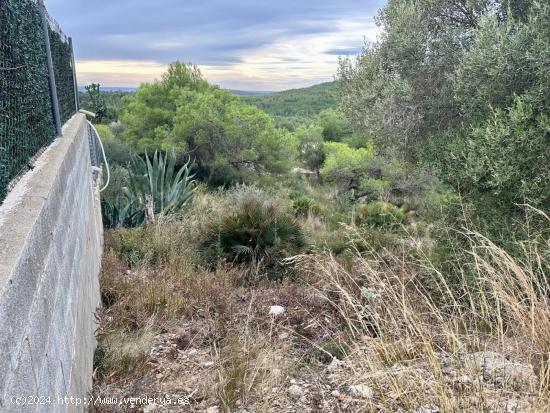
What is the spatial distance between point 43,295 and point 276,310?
3.32 meters

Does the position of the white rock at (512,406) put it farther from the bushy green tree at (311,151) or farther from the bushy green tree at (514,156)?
the bushy green tree at (311,151)

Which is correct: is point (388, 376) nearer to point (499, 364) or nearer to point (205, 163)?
point (499, 364)

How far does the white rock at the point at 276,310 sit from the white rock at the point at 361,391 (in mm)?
1725

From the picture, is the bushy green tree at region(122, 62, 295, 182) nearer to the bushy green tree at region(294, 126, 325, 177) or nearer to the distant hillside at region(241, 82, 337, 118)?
the bushy green tree at region(294, 126, 325, 177)

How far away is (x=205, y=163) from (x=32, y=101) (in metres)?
15.0

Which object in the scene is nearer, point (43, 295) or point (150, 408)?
point (43, 295)

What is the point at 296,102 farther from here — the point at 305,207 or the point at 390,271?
the point at 390,271

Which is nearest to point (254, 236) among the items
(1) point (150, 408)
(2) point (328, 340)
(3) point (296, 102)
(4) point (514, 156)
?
(2) point (328, 340)

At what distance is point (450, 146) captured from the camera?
5715mm

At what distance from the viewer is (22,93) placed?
2.58 m

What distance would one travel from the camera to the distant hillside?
1812 inches

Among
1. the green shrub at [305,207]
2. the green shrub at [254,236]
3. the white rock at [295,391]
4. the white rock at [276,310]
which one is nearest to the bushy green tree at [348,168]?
the green shrub at [305,207]

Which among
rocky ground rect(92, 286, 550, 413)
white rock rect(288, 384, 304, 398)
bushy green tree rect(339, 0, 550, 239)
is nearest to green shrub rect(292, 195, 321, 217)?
bushy green tree rect(339, 0, 550, 239)

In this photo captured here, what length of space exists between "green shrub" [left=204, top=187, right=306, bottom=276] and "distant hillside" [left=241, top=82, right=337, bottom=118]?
36.2 metres
